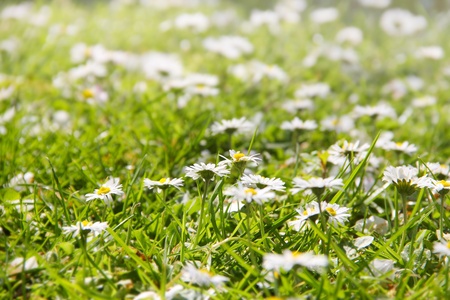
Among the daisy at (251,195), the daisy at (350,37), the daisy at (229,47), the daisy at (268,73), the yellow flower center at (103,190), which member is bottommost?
the daisy at (350,37)

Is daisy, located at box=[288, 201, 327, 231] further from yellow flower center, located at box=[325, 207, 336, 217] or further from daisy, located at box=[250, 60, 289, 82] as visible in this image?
daisy, located at box=[250, 60, 289, 82]

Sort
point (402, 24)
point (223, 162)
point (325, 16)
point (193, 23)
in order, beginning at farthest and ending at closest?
1. point (325, 16)
2. point (402, 24)
3. point (193, 23)
4. point (223, 162)

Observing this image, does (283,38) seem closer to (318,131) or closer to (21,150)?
(318,131)

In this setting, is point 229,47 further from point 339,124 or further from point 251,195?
point 251,195

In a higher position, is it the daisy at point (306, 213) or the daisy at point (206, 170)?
the daisy at point (206, 170)

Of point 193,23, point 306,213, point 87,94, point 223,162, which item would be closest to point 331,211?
point 306,213

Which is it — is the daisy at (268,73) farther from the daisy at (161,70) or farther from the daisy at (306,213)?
the daisy at (306,213)

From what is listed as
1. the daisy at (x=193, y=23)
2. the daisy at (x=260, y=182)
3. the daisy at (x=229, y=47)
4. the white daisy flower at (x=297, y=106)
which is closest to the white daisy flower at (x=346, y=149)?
the daisy at (x=260, y=182)

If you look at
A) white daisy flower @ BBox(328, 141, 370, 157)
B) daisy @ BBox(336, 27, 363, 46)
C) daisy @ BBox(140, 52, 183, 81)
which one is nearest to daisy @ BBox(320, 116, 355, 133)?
white daisy flower @ BBox(328, 141, 370, 157)
